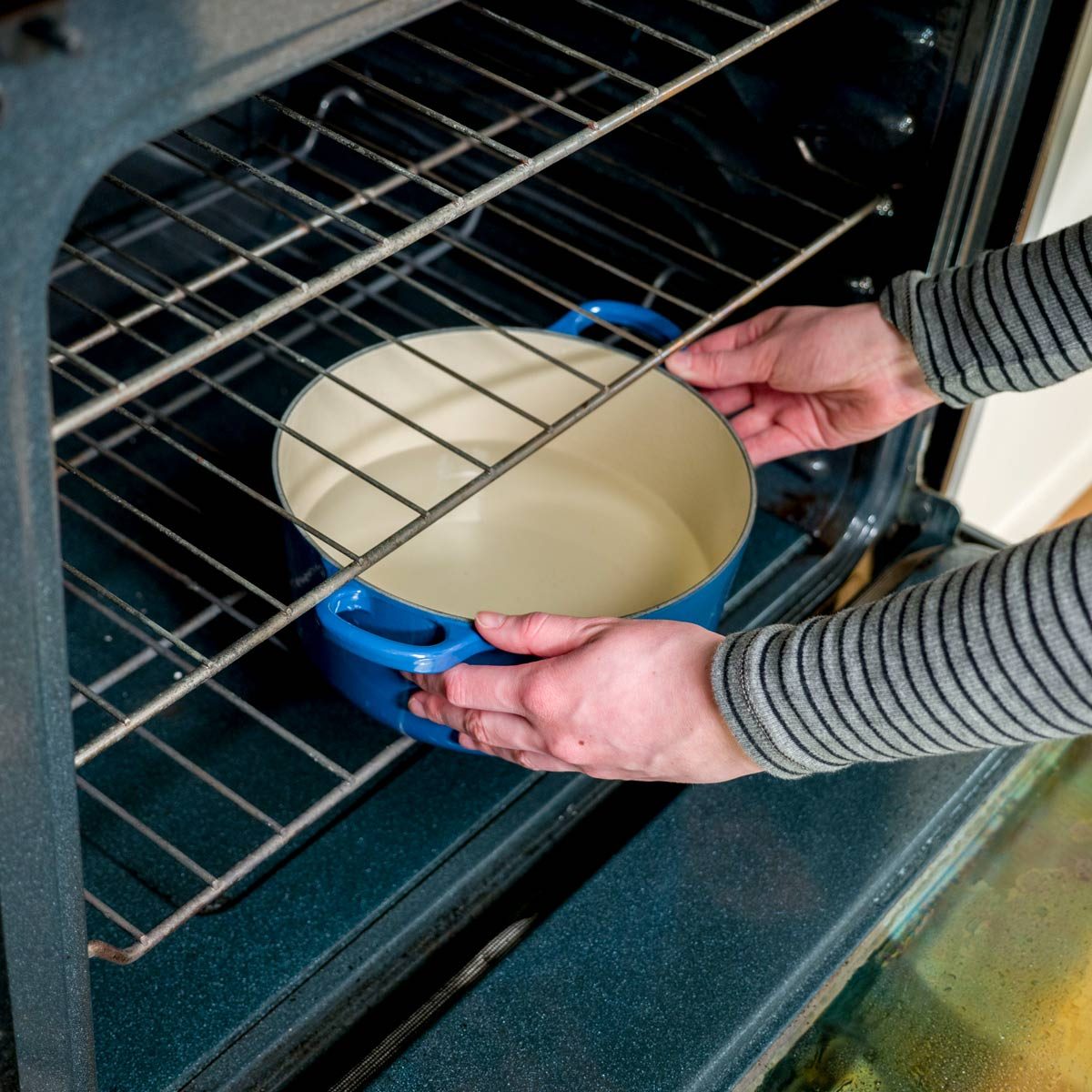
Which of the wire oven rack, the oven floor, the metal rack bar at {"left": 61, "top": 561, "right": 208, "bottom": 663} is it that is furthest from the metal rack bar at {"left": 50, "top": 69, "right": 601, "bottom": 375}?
the oven floor

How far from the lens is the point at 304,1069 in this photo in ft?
2.33

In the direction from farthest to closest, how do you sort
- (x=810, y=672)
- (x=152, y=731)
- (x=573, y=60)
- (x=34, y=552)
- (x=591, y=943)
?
(x=573, y=60)
(x=152, y=731)
(x=591, y=943)
(x=810, y=672)
(x=34, y=552)

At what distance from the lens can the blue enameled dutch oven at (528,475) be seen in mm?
871

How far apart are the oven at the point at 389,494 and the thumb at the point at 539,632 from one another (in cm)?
7

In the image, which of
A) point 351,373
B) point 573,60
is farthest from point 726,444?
point 573,60

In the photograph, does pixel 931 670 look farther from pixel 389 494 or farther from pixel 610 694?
pixel 389 494

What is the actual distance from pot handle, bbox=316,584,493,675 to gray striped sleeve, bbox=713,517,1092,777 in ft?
0.43

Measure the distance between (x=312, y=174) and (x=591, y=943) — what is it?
2.57 feet

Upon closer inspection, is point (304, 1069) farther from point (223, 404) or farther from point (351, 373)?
point (223, 404)

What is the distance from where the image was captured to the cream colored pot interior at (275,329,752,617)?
875mm

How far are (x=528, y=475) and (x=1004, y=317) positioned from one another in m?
0.33

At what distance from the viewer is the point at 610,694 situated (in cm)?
68

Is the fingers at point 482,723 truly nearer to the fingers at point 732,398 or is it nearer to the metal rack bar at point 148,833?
the metal rack bar at point 148,833

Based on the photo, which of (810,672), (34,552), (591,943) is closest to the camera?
(34,552)
